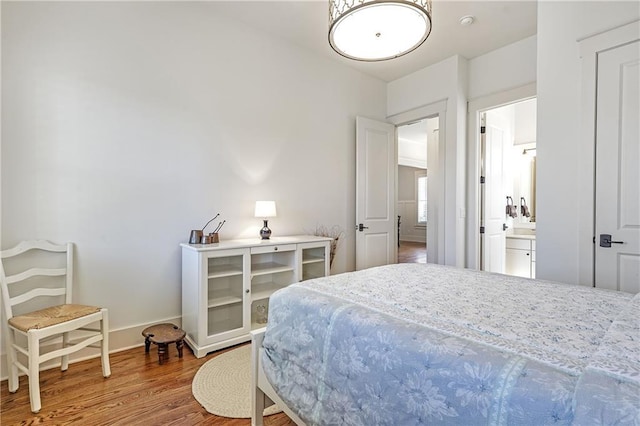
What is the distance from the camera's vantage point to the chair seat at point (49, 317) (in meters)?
1.80

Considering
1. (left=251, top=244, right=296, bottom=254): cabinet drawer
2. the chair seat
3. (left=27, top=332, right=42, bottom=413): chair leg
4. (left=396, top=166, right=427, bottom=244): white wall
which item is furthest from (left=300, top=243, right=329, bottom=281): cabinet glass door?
(left=396, top=166, right=427, bottom=244): white wall

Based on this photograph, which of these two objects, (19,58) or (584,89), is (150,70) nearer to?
(19,58)

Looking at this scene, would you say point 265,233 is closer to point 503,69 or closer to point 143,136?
point 143,136

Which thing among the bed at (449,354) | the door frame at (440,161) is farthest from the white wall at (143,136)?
the bed at (449,354)

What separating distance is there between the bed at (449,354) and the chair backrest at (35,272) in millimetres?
1612

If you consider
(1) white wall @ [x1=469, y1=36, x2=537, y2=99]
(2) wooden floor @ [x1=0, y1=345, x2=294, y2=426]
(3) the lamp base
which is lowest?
(2) wooden floor @ [x1=0, y1=345, x2=294, y2=426]

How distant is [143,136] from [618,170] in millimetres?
3434

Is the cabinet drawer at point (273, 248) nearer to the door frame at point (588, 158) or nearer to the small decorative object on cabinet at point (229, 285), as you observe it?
the small decorative object on cabinet at point (229, 285)

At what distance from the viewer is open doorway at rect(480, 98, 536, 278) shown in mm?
3760

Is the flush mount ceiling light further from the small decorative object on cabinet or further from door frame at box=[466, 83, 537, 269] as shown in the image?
door frame at box=[466, 83, 537, 269]

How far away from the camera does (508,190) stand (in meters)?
4.26

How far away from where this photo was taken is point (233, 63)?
3.04 m

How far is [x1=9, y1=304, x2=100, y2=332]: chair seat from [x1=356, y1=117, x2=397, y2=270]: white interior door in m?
2.75

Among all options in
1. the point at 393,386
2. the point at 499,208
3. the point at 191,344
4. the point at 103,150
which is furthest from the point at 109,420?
the point at 499,208
